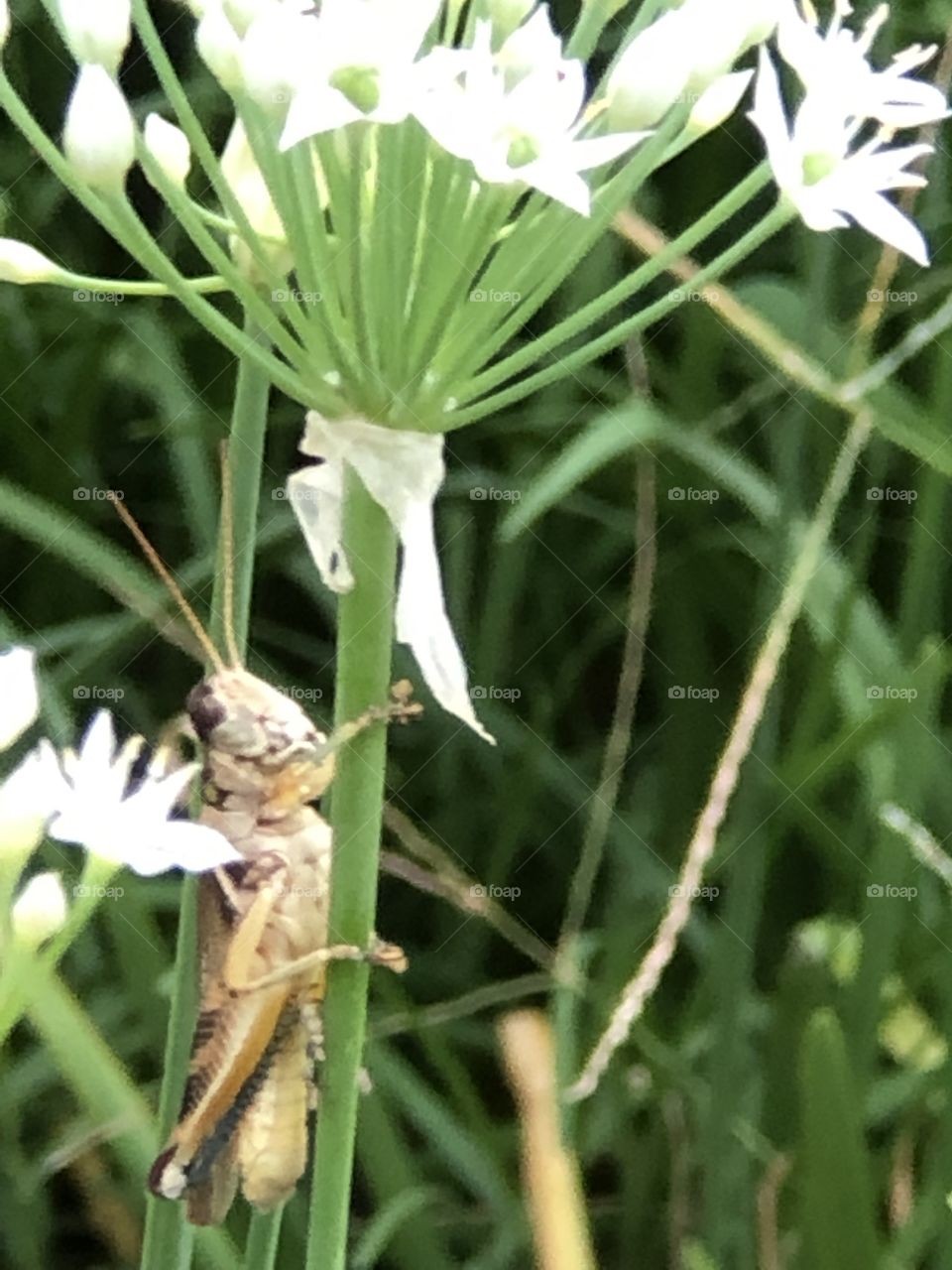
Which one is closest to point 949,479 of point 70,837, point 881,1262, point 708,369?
point 708,369

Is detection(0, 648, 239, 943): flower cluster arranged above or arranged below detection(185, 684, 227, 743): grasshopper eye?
below

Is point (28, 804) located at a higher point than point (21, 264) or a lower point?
lower

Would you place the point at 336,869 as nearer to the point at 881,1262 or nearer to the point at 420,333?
the point at 420,333
